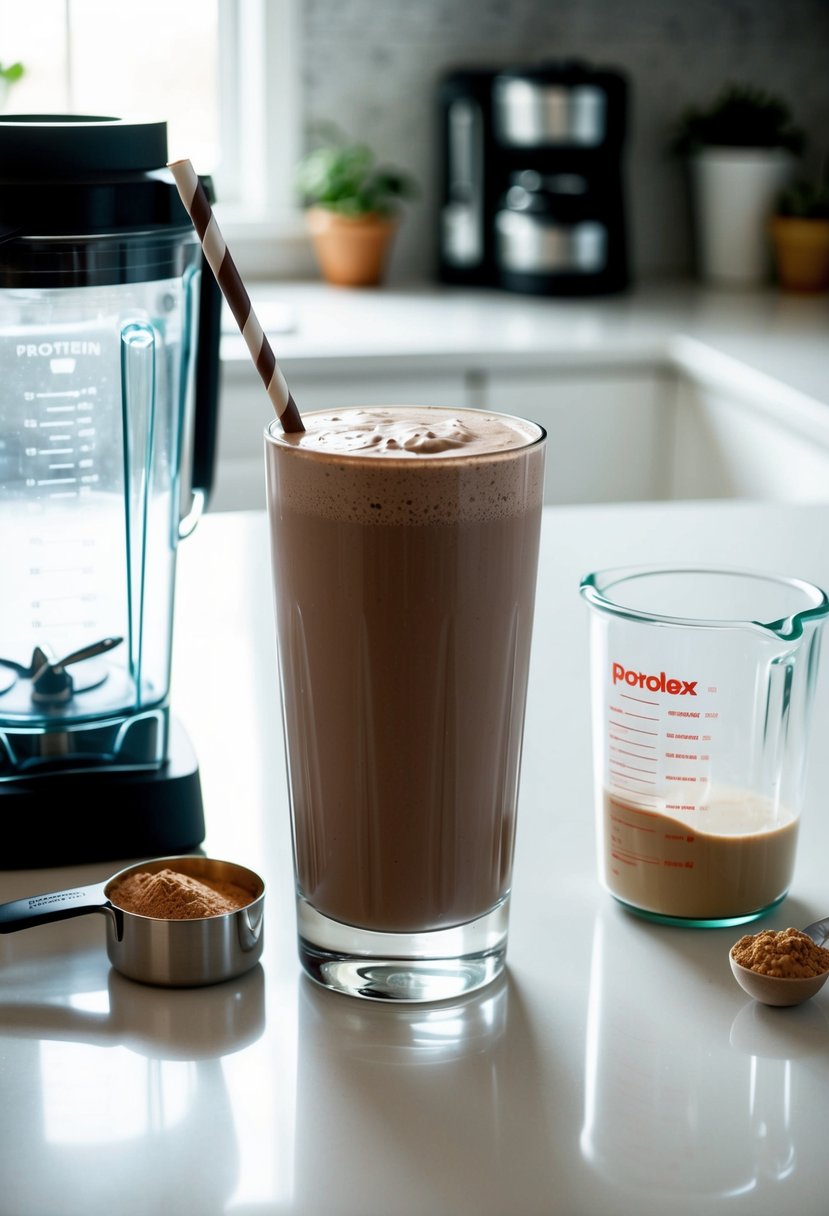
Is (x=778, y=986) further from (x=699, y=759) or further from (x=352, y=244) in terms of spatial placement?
(x=352, y=244)

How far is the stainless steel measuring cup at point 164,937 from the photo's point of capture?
2.00 feet

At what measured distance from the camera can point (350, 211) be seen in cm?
274

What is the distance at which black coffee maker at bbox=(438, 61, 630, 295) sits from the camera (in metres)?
2.57

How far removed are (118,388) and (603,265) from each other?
2.12 meters

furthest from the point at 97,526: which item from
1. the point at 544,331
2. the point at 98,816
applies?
the point at 544,331

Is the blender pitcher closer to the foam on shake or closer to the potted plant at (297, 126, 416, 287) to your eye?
the foam on shake

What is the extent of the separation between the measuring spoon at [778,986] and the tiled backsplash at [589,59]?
2.51m

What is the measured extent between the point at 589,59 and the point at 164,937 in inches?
105

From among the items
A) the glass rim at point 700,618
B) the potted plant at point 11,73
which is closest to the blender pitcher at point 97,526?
the glass rim at point 700,618

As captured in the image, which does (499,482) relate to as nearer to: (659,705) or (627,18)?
(659,705)

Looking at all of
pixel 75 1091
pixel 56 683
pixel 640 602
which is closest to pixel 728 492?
pixel 640 602

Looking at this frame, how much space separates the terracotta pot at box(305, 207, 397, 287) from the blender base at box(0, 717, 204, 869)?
217cm

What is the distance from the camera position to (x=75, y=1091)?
1.81 feet

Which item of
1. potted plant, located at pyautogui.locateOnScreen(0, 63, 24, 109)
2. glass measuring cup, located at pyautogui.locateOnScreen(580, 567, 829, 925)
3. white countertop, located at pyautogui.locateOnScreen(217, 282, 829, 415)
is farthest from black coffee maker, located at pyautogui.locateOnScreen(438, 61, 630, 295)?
glass measuring cup, located at pyautogui.locateOnScreen(580, 567, 829, 925)
